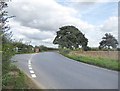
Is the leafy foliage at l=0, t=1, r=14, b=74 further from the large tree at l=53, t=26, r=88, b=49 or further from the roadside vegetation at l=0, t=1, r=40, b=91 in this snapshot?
the large tree at l=53, t=26, r=88, b=49

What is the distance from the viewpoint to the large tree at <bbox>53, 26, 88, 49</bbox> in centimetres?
7625

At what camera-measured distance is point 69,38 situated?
77438mm

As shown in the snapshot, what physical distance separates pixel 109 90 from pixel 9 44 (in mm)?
4135

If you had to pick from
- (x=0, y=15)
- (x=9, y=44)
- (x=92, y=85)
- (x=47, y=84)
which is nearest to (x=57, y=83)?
(x=47, y=84)

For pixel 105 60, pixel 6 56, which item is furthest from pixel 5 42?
pixel 105 60

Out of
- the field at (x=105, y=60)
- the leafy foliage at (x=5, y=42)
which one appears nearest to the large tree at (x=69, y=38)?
the field at (x=105, y=60)

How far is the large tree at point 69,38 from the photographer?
76250 millimetres

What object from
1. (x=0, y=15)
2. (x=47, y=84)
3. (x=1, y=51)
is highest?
(x=0, y=15)

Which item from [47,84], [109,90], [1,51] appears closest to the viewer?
[109,90]

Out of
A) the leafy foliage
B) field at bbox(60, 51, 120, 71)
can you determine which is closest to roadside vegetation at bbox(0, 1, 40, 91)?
the leafy foliage

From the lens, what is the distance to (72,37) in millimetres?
77750

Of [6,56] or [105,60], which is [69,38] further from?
[6,56]

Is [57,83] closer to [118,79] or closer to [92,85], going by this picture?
[92,85]

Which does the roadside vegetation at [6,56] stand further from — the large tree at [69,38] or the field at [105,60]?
the large tree at [69,38]
